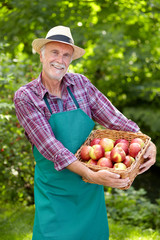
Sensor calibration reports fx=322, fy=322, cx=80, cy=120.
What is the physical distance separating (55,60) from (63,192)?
0.82 metres

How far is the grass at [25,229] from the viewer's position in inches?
135

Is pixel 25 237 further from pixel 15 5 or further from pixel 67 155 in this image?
pixel 15 5

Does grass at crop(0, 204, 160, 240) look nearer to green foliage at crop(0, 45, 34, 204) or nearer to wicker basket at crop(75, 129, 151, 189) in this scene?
green foliage at crop(0, 45, 34, 204)

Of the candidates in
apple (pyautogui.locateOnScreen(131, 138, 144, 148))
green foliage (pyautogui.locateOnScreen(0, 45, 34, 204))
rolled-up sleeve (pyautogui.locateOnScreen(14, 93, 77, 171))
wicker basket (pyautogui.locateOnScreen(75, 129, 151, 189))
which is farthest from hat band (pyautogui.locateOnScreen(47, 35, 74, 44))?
green foliage (pyautogui.locateOnScreen(0, 45, 34, 204))

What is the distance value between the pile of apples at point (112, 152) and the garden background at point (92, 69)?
1111 millimetres

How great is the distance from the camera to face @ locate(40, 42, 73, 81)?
1.96 meters

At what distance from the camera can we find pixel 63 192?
2.02 meters

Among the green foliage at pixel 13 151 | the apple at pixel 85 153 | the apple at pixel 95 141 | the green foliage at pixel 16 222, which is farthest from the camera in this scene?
the green foliage at pixel 13 151

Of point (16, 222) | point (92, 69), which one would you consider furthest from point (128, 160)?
point (92, 69)

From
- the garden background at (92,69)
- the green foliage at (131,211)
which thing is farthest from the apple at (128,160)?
the green foliage at (131,211)

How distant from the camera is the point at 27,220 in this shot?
12.8 ft

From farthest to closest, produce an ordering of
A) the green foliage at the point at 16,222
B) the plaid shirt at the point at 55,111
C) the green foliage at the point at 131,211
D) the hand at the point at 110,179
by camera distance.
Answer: the green foliage at the point at 131,211
the green foliage at the point at 16,222
the plaid shirt at the point at 55,111
the hand at the point at 110,179

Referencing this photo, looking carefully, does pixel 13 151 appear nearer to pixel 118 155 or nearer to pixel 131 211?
pixel 131 211

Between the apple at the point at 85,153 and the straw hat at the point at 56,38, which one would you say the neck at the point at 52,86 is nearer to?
the straw hat at the point at 56,38
